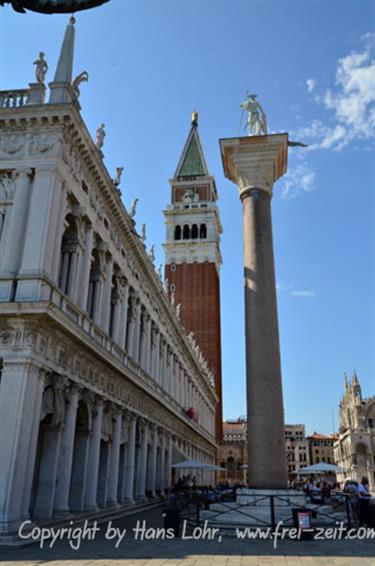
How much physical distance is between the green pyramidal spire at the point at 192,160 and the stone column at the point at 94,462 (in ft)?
238

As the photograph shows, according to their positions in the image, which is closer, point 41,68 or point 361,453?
point 41,68

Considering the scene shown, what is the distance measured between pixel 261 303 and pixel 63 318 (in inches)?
254

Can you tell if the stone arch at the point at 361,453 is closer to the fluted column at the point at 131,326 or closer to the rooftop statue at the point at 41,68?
the fluted column at the point at 131,326

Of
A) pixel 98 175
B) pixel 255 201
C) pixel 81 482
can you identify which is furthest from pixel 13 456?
pixel 98 175

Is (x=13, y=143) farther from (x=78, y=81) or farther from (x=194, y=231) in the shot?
(x=194, y=231)

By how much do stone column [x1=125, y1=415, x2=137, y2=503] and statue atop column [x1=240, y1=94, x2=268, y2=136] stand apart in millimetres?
16312

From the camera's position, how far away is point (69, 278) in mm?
20016

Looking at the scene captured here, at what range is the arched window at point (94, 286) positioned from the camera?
74.9 ft

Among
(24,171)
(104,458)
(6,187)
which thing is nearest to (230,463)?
(104,458)

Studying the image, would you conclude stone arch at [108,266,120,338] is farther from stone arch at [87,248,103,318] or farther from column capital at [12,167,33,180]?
column capital at [12,167,33,180]

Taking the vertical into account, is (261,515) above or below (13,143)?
below

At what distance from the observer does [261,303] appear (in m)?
16.2

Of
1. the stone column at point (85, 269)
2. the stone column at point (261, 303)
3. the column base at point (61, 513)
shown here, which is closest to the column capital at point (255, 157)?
the stone column at point (261, 303)

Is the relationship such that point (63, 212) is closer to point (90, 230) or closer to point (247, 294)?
point (90, 230)
